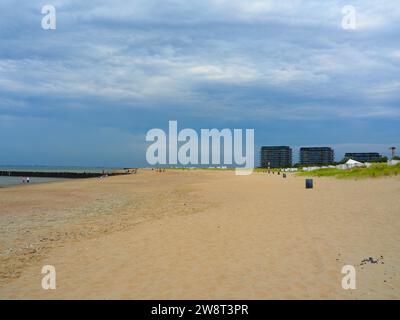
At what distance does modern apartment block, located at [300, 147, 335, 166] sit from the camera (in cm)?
17850

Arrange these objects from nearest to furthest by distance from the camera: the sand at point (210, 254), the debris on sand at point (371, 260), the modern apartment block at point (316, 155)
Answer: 1. the sand at point (210, 254)
2. the debris on sand at point (371, 260)
3. the modern apartment block at point (316, 155)

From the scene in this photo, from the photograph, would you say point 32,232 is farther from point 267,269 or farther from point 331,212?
point 331,212

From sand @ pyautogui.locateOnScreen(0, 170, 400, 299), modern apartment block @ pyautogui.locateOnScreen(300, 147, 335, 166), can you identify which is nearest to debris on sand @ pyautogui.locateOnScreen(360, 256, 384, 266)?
sand @ pyautogui.locateOnScreen(0, 170, 400, 299)

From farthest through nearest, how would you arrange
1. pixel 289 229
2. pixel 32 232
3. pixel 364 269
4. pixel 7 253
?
pixel 32 232 → pixel 289 229 → pixel 7 253 → pixel 364 269

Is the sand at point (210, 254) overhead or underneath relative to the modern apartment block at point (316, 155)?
underneath

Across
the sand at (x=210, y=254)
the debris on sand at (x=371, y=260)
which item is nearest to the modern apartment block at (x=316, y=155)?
the sand at (x=210, y=254)

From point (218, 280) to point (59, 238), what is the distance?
6362 millimetres

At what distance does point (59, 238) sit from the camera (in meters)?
11.4

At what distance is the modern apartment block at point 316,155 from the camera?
586 feet

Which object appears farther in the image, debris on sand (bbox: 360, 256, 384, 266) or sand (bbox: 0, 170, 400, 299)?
debris on sand (bbox: 360, 256, 384, 266)

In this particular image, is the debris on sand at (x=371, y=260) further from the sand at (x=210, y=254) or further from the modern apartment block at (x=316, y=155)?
the modern apartment block at (x=316, y=155)

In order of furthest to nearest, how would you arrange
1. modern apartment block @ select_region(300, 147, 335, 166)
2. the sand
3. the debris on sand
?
1. modern apartment block @ select_region(300, 147, 335, 166)
2. the debris on sand
3. the sand

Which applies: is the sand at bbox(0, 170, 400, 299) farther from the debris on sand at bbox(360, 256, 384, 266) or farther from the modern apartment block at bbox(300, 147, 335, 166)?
the modern apartment block at bbox(300, 147, 335, 166)
